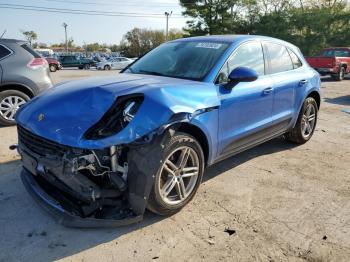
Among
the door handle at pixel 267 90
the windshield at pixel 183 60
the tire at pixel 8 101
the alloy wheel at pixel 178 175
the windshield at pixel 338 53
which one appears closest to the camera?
the alloy wheel at pixel 178 175

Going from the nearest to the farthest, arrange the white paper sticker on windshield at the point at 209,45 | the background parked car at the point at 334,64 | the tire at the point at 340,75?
1. the white paper sticker on windshield at the point at 209,45
2. the background parked car at the point at 334,64
3. the tire at the point at 340,75

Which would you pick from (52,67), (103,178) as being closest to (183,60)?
(103,178)

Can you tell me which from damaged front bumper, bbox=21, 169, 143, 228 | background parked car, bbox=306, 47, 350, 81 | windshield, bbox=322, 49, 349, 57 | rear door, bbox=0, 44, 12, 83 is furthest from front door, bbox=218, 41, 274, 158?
windshield, bbox=322, 49, 349, 57

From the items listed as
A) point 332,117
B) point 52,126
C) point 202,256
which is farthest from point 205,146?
point 332,117

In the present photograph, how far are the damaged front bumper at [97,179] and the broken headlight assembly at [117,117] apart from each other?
0.50ft

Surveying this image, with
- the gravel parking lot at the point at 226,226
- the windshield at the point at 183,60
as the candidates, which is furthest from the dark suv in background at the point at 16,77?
the windshield at the point at 183,60

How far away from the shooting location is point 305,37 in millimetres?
37344

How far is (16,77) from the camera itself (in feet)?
23.2

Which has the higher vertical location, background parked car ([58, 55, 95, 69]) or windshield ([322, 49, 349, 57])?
windshield ([322, 49, 349, 57])

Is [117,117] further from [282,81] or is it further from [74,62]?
[74,62]

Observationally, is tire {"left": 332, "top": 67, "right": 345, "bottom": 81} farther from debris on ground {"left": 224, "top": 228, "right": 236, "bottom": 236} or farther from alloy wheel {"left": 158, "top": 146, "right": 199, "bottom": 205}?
debris on ground {"left": 224, "top": 228, "right": 236, "bottom": 236}

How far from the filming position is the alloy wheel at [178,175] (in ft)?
11.5

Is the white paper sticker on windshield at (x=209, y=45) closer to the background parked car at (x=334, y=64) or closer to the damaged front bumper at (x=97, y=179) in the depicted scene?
the damaged front bumper at (x=97, y=179)

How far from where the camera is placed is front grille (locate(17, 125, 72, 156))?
3147 millimetres
